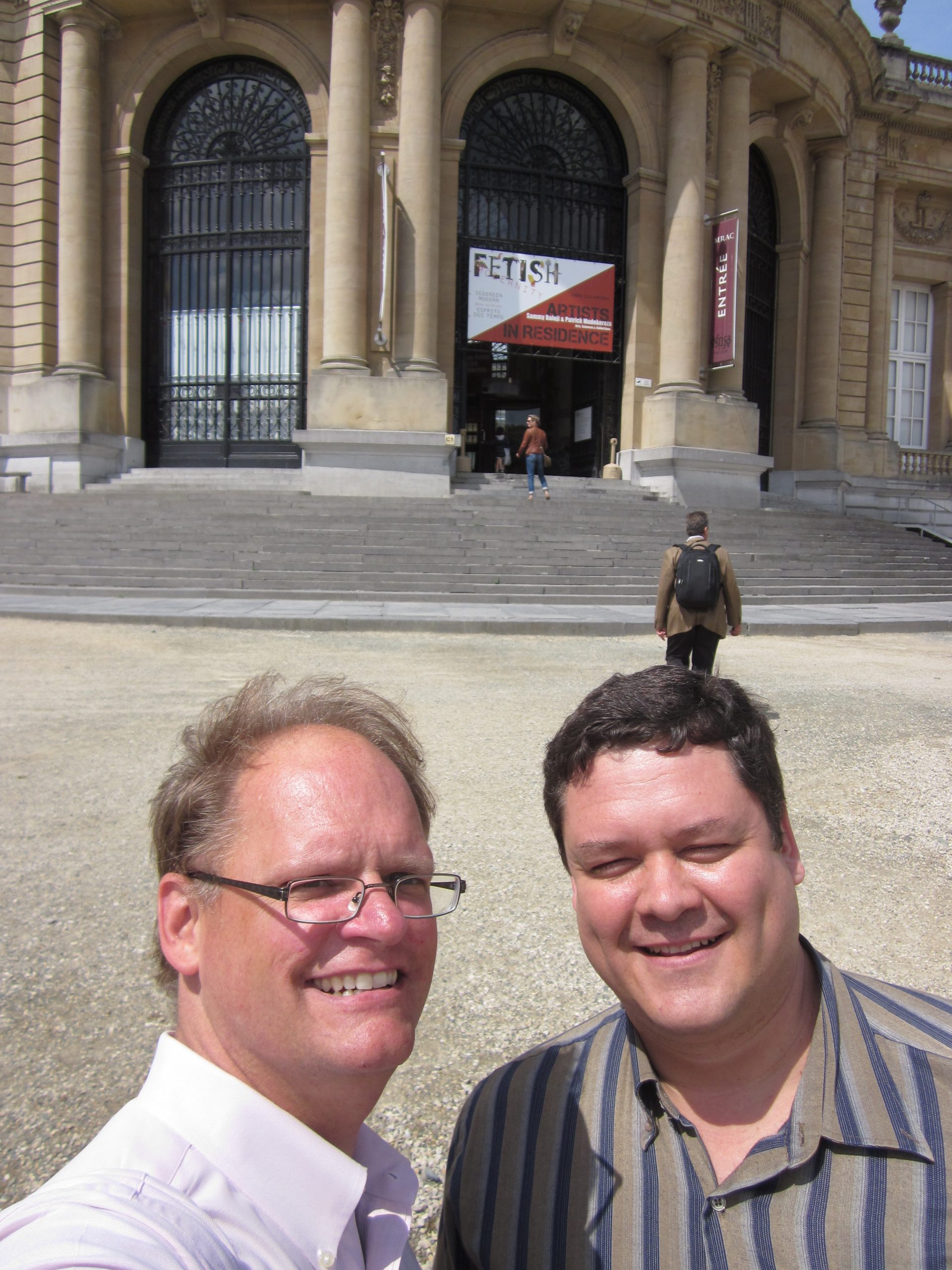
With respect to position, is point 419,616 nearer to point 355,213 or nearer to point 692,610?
point 692,610

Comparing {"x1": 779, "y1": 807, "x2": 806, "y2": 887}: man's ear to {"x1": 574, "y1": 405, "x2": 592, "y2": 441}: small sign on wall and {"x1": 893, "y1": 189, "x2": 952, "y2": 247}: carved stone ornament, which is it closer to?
{"x1": 574, "y1": 405, "x2": 592, "y2": 441}: small sign on wall

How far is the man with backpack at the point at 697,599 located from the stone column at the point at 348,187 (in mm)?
12879

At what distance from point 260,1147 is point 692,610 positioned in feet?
19.1

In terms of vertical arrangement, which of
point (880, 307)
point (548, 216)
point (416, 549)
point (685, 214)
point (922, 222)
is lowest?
point (416, 549)

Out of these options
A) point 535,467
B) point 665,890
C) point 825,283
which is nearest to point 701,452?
point 535,467

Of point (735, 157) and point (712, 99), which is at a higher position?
point (712, 99)

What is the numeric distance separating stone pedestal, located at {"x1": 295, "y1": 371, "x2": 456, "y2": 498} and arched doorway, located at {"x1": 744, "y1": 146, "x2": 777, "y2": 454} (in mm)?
9358

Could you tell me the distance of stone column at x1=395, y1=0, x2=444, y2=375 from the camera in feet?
58.3

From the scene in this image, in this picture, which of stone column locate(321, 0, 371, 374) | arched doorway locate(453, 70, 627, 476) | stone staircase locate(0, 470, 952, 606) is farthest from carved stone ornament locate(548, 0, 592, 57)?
stone staircase locate(0, 470, 952, 606)

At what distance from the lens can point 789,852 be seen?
150cm

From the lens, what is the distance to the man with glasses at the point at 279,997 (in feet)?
3.23

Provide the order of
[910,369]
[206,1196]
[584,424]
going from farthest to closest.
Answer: [910,369]
[584,424]
[206,1196]

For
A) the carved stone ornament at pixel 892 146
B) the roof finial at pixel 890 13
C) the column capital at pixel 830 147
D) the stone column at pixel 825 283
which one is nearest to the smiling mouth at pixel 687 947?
the stone column at pixel 825 283

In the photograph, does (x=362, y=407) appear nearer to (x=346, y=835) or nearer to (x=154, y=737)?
(x=154, y=737)
